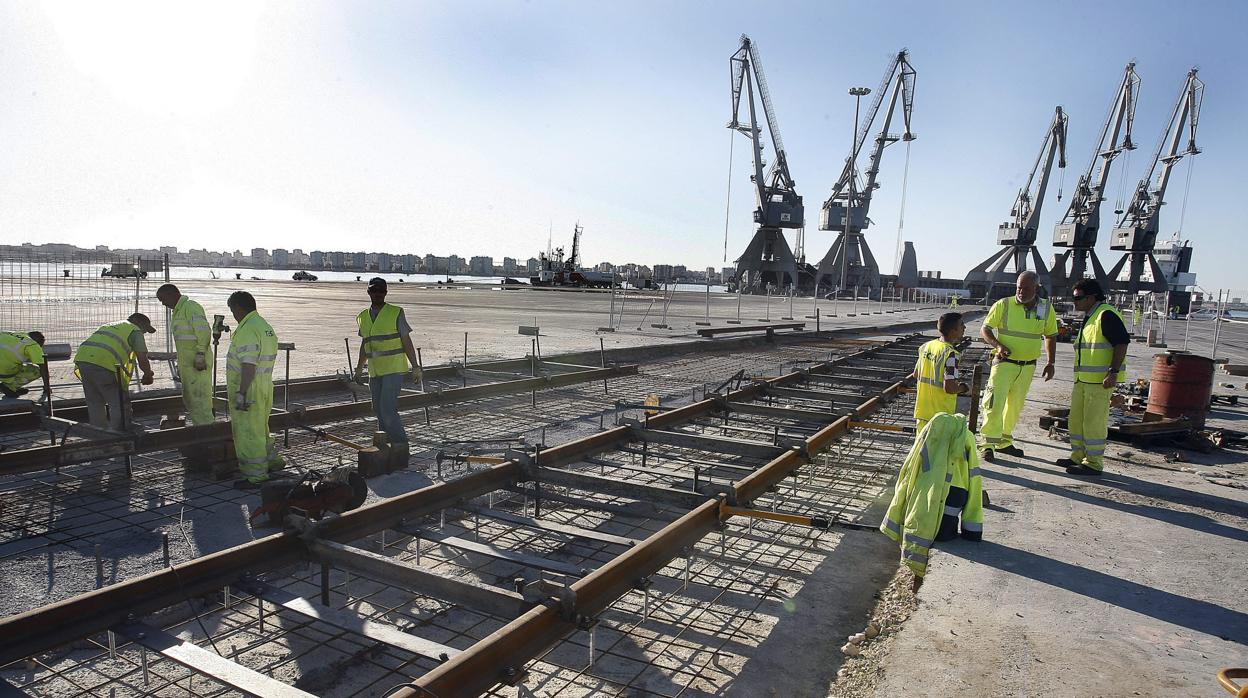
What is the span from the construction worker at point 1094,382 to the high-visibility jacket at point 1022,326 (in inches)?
12.3

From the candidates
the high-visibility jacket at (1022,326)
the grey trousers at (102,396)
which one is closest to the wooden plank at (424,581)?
the grey trousers at (102,396)

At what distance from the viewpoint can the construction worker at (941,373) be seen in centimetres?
540

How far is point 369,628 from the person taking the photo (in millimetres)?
2861

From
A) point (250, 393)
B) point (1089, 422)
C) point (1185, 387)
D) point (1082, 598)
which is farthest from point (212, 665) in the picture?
point (1185, 387)

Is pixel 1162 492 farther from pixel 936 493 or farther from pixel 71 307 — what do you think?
pixel 71 307

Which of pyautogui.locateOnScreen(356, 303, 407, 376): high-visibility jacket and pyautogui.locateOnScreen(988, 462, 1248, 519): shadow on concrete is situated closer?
pyautogui.locateOnScreen(988, 462, 1248, 519): shadow on concrete

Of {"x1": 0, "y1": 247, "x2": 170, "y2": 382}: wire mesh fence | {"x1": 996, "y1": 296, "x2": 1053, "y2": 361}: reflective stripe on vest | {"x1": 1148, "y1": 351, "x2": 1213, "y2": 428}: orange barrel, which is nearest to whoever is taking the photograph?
{"x1": 996, "y1": 296, "x2": 1053, "y2": 361}: reflective stripe on vest

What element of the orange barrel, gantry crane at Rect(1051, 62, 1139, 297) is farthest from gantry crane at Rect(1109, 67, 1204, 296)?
the orange barrel

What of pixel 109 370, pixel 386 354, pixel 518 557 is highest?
pixel 386 354

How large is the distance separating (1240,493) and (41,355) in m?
11.6

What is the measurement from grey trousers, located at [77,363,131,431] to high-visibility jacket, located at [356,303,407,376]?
2.11 meters

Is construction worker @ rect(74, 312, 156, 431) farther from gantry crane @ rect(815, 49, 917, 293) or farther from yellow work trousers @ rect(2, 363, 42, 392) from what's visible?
gantry crane @ rect(815, 49, 917, 293)

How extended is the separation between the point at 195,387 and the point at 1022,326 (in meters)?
7.91

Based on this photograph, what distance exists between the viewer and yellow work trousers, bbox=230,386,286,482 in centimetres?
579
